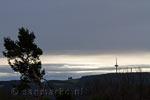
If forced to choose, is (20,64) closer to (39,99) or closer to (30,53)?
(30,53)

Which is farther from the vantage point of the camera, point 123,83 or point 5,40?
point 123,83

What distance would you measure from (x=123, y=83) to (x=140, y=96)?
10.1 m

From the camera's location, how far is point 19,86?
63875 millimetres

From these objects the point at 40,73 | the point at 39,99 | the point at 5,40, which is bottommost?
the point at 39,99

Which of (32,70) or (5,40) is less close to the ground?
(5,40)

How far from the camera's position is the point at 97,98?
57.9m

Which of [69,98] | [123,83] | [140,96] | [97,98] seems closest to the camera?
[69,98]

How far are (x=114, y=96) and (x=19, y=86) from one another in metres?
17.3

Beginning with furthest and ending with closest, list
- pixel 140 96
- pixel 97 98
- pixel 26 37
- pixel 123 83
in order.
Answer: pixel 123 83 → pixel 140 96 → pixel 26 37 → pixel 97 98

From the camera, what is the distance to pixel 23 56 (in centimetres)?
6519

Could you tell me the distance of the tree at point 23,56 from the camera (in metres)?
63.8

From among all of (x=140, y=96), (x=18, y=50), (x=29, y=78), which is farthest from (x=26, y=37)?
(x=140, y=96)

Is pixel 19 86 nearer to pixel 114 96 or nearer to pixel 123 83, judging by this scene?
pixel 114 96

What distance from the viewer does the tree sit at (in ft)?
209
